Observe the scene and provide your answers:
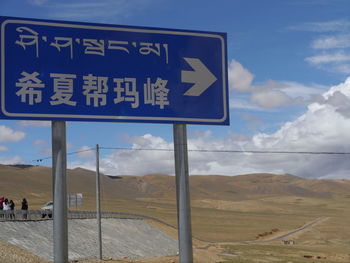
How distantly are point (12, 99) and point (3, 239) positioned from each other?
2747cm

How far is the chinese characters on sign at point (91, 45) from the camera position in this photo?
323 inches

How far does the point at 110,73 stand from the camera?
8547 mm

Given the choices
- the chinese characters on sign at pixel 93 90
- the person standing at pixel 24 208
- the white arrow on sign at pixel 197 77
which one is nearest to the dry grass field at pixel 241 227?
the person standing at pixel 24 208

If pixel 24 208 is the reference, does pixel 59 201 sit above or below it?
above

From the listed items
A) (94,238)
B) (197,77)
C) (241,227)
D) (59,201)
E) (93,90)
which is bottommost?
(241,227)

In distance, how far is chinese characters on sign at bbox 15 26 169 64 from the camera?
8.20 meters

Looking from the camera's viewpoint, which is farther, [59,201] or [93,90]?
[93,90]

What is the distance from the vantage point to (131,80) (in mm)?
8609

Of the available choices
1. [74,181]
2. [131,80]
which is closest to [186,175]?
[131,80]

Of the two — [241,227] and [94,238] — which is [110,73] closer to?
[94,238]

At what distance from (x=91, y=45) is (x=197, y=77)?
170cm

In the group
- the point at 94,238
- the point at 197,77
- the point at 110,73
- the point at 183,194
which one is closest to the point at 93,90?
the point at 110,73

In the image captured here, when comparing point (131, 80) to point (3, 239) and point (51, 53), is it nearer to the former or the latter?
point (51, 53)

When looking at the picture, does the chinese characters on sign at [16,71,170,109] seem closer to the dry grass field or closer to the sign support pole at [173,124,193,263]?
the sign support pole at [173,124,193,263]
